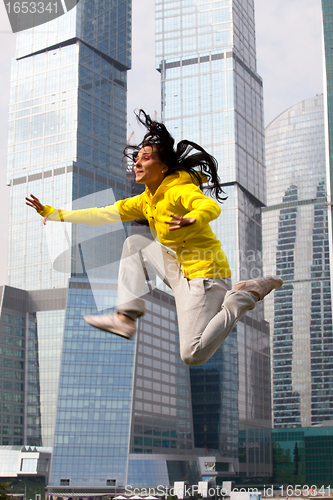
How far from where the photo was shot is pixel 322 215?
187375mm

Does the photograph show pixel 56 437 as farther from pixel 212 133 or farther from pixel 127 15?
pixel 127 15

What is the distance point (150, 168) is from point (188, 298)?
1.48 metres

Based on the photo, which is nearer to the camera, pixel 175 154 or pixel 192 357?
pixel 192 357

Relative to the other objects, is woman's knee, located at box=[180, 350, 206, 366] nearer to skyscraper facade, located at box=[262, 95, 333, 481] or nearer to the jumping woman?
the jumping woman

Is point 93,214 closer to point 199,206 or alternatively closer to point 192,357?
point 199,206

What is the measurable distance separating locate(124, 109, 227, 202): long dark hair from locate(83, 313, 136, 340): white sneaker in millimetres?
1731

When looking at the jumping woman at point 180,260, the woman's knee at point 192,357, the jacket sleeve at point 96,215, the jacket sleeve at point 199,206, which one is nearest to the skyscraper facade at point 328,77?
the jacket sleeve at point 96,215

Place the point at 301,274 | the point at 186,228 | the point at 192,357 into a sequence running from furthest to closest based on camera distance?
the point at 301,274
the point at 192,357
the point at 186,228

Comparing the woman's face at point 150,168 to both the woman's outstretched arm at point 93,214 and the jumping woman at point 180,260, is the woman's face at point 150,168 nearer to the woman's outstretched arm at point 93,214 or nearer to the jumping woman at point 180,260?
the jumping woman at point 180,260

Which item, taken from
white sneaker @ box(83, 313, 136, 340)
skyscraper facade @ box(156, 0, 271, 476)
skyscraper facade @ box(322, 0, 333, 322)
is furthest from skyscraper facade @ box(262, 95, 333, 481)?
white sneaker @ box(83, 313, 136, 340)

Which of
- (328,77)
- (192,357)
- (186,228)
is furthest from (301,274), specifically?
(186,228)

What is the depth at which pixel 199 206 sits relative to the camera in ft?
19.9

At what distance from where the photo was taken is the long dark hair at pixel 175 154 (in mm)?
6859

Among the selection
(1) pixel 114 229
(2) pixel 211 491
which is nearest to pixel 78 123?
(2) pixel 211 491
